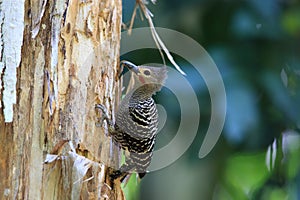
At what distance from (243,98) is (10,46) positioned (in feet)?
4.69

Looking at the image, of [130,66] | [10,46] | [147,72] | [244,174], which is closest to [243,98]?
[147,72]

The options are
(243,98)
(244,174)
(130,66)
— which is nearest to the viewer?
(130,66)

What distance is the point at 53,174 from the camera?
2.48m

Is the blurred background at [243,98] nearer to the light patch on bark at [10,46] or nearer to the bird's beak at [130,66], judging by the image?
the bird's beak at [130,66]

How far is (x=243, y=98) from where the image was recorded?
361 centimetres

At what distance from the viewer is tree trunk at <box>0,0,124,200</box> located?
2424 mm

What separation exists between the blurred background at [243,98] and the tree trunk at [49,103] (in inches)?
37.9

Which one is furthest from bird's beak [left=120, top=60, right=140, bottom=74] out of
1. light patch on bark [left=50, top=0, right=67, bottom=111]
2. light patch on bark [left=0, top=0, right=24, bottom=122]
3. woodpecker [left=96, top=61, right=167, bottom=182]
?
light patch on bark [left=0, top=0, right=24, bottom=122]

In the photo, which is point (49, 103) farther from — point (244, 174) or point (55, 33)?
point (244, 174)

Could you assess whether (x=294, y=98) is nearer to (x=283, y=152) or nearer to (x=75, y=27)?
(x=283, y=152)

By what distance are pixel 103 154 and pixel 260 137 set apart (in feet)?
5.29

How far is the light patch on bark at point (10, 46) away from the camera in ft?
7.98

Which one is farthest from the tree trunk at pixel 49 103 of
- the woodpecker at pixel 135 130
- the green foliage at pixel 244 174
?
the green foliage at pixel 244 174

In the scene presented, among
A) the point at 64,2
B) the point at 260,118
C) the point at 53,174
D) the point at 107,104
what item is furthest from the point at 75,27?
the point at 260,118
